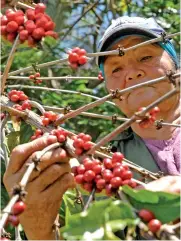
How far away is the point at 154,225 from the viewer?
0.95 m

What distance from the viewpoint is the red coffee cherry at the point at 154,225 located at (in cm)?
95

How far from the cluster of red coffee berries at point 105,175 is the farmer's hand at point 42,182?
158 mm

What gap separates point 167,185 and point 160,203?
0.19 m

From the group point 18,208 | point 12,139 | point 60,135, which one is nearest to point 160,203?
point 18,208

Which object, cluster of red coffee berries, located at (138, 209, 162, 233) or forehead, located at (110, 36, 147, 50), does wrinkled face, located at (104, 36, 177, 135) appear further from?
cluster of red coffee berries, located at (138, 209, 162, 233)

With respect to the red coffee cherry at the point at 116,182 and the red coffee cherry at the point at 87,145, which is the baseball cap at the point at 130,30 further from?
the red coffee cherry at the point at 116,182

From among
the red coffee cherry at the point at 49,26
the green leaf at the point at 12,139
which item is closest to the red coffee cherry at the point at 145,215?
the red coffee cherry at the point at 49,26

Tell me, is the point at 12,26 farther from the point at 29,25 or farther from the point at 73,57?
the point at 73,57

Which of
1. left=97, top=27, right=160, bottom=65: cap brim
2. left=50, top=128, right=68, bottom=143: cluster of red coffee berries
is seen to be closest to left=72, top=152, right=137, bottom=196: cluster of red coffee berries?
left=50, top=128, right=68, bottom=143: cluster of red coffee berries

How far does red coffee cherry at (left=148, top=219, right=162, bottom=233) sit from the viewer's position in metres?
0.95

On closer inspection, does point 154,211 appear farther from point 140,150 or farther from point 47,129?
point 140,150

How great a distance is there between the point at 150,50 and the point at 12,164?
2.47ft

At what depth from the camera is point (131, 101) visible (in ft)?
6.31

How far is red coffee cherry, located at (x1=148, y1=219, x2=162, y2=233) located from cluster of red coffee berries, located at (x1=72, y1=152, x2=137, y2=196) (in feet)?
0.54
